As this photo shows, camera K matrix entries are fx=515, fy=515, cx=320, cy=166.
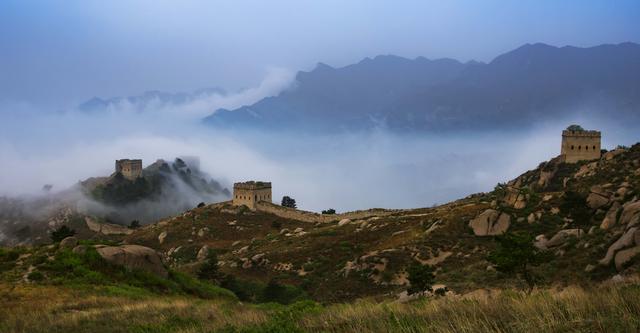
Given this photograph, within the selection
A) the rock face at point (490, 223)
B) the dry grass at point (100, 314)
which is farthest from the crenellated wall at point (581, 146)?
the dry grass at point (100, 314)

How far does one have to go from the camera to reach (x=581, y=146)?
51.7 meters

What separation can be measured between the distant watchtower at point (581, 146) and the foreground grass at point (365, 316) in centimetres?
4764

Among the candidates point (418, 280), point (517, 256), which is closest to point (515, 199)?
point (418, 280)

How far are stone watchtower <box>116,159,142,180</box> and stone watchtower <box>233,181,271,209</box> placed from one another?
47.3 m

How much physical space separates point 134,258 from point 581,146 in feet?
156

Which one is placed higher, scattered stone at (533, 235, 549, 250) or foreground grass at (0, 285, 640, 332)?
foreground grass at (0, 285, 640, 332)

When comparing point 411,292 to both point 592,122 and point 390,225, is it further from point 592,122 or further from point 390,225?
point 592,122

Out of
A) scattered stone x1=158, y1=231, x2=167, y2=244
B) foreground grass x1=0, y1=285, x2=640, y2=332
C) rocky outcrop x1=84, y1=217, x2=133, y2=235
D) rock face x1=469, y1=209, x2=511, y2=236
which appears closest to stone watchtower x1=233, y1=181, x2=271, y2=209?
scattered stone x1=158, y1=231, x2=167, y2=244

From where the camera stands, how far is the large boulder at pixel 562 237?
2281 centimetres

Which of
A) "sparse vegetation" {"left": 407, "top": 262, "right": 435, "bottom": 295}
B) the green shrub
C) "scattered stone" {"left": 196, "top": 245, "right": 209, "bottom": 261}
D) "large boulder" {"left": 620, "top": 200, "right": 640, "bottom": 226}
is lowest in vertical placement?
"scattered stone" {"left": 196, "top": 245, "right": 209, "bottom": 261}

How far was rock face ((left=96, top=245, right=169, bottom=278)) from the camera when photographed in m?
16.7

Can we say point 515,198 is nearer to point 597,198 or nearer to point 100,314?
point 597,198

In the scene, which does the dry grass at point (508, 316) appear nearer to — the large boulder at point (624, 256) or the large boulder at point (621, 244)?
the large boulder at point (624, 256)

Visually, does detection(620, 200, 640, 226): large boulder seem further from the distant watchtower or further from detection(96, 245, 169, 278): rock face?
the distant watchtower
